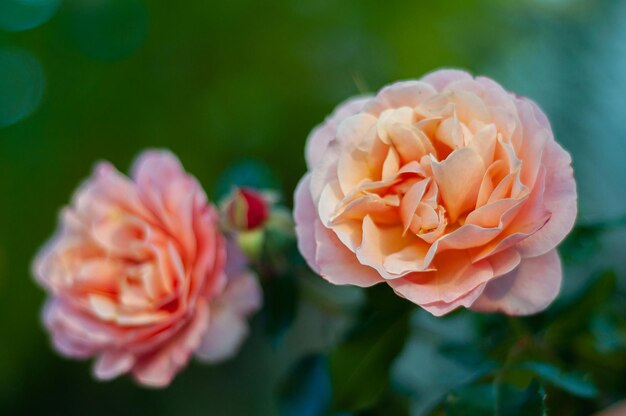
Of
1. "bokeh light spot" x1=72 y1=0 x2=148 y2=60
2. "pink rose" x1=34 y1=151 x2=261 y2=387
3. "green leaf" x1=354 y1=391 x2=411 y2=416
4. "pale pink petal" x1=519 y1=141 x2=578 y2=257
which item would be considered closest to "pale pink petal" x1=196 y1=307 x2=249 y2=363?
"pink rose" x1=34 y1=151 x2=261 y2=387

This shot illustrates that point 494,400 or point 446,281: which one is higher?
point 446,281

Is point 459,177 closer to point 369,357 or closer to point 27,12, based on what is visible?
point 369,357

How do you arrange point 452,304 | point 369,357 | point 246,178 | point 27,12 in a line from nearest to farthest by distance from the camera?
point 452,304
point 369,357
point 246,178
point 27,12

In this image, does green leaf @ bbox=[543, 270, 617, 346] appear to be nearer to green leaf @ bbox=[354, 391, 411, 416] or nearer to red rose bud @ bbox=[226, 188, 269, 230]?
green leaf @ bbox=[354, 391, 411, 416]

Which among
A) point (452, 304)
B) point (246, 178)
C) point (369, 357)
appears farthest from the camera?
point (246, 178)

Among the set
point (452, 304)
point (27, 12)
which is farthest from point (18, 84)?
point (452, 304)

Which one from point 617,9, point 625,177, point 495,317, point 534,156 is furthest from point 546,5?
point 534,156
